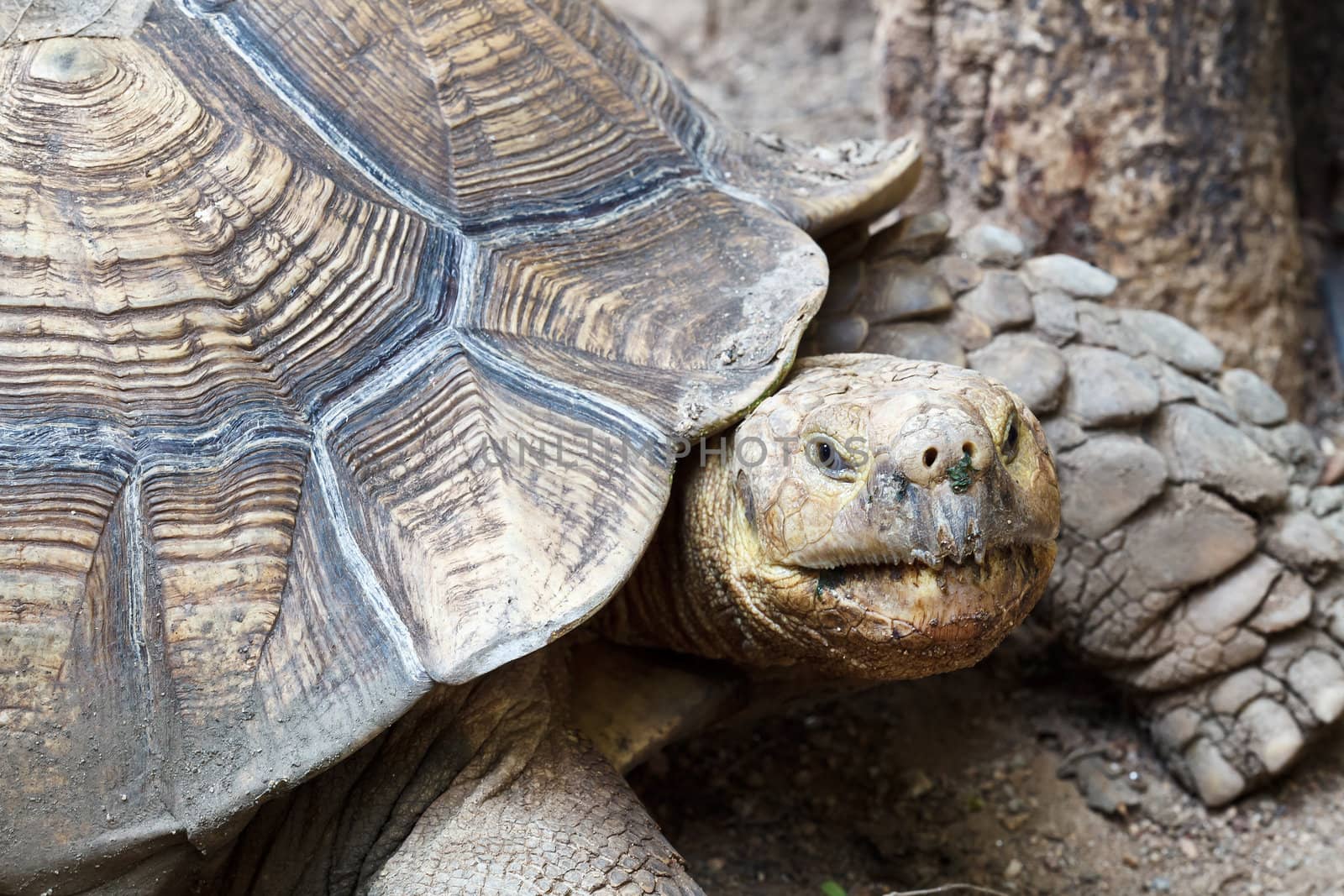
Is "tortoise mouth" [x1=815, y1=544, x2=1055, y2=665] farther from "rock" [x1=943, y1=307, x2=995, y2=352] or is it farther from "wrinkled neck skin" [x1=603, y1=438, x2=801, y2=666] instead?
"rock" [x1=943, y1=307, x2=995, y2=352]

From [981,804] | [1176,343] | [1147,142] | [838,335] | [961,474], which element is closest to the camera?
[961,474]

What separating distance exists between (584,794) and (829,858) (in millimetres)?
814

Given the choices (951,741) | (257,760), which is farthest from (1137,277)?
(257,760)

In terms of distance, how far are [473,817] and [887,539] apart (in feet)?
2.69

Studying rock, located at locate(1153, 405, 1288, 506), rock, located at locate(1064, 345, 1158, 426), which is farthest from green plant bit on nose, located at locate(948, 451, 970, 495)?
rock, located at locate(1153, 405, 1288, 506)

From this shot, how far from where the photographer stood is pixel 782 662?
2301 millimetres

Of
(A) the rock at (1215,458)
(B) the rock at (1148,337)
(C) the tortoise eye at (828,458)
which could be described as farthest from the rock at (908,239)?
(C) the tortoise eye at (828,458)

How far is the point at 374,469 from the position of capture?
77.0 inches

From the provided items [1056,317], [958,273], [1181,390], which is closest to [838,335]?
[958,273]

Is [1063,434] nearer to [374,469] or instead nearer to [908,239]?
[908,239]

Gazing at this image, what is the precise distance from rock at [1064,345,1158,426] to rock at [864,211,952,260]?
413mm

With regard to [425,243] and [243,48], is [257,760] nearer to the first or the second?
[425,243]

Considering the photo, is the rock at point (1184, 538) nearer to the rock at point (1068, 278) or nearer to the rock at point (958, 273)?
the rock at point (1068, 278)

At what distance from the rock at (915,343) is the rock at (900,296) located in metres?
0.03
